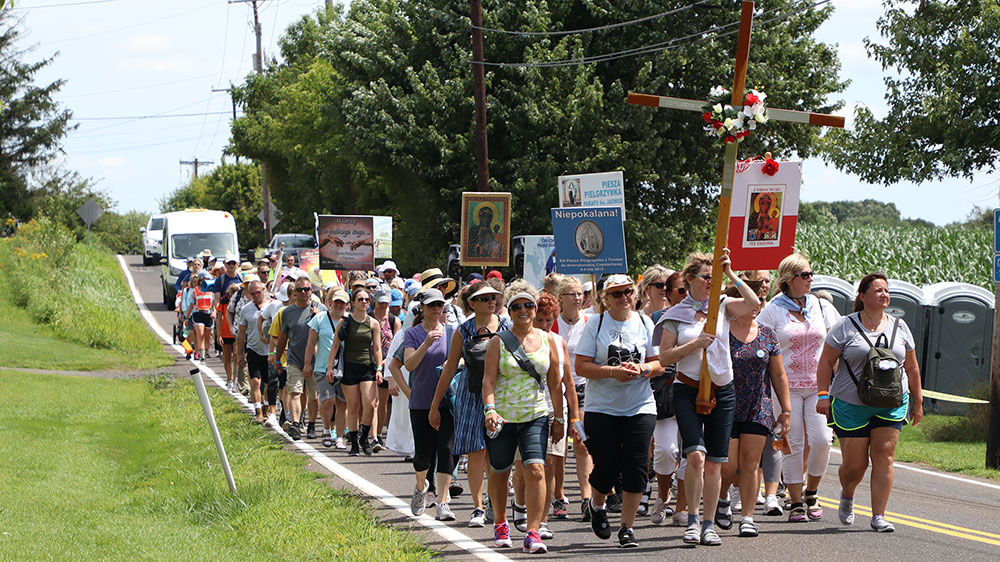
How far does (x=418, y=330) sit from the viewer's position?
9.52 m

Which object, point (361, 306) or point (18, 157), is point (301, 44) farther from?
point (361, 306)

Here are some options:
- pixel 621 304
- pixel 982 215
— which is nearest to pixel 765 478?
pixel 621 304

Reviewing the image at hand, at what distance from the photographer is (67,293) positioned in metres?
32.3

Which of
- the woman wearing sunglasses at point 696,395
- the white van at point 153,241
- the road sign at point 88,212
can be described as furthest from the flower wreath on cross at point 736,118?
the white van at point 153,241

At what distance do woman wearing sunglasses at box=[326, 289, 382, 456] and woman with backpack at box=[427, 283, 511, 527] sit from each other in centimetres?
333

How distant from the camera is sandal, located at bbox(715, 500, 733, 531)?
8484mm

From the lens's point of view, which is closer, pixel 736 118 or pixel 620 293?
pixel 620 293

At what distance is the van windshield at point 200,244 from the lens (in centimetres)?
3825

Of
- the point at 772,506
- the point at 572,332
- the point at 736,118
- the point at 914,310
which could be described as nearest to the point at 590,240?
the point at 572,332

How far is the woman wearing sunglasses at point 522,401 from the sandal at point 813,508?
2.34 meters

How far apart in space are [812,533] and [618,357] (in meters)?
2.04

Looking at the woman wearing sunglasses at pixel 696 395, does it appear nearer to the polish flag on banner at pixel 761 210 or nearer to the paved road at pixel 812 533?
the paved road at pixel 812 533

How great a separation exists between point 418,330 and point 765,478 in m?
2.88

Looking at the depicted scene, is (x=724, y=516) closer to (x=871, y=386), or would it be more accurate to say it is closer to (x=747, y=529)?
(x=747, y=529)
